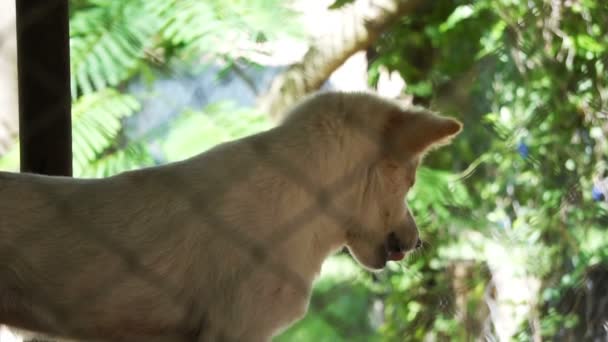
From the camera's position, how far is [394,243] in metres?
1.27

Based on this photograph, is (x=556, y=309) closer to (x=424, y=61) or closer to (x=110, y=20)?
(x=424, y=61)

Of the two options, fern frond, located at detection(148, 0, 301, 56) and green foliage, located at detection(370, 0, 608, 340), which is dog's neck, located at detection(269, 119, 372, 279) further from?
green foliage, located at detection(370, 0, 608, 340)

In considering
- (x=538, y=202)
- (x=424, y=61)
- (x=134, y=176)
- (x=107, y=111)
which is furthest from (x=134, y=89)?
(x=538, y=202)

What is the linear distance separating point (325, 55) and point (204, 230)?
1.03m

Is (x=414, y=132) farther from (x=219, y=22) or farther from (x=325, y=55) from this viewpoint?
(x=325, y=55)

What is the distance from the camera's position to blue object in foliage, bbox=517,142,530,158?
242 centimetres

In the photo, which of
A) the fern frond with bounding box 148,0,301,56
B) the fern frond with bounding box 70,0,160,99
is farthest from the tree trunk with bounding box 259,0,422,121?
the fern frond with bounding box 70,0,160,99

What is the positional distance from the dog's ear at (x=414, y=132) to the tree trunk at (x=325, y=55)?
2.53 feet

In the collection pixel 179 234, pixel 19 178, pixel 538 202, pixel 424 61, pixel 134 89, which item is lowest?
pixel 538 202

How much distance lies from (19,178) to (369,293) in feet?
5.40

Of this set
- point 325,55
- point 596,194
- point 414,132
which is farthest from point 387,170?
point 596,194

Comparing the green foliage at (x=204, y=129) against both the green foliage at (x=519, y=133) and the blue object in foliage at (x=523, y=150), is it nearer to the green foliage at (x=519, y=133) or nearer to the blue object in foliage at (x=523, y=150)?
the green foliage at (x=519, y=133)

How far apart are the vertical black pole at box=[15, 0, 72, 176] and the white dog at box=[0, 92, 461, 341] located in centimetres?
11

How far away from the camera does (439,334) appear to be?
2492 millimetres
